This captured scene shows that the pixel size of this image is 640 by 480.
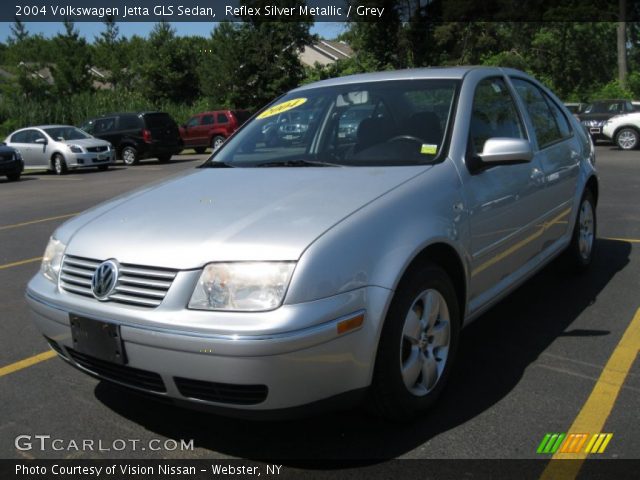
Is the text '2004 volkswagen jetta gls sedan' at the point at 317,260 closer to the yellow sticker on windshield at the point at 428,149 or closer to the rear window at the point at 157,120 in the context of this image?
the yellow sticker on windshield at the point at 428,149

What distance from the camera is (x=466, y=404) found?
312 centimetres

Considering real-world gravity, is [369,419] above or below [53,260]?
below

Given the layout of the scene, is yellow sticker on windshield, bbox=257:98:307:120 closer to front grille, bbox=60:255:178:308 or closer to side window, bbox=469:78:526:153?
side window, bbox=469:78:526:153

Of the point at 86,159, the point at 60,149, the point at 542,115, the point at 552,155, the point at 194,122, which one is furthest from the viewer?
the point at 194,122

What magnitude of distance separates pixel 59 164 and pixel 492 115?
691 inches

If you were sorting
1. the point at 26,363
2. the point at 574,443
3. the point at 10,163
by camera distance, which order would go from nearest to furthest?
the point at 574,443 < the point at 26,363 < the point at 10,163

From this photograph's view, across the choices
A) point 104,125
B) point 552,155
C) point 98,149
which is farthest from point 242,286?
point 104,125

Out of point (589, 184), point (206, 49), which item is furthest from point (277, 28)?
point (589, 184)

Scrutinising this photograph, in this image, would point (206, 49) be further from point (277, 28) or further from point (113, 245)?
point (113, 245)

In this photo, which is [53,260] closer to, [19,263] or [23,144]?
[19,263]

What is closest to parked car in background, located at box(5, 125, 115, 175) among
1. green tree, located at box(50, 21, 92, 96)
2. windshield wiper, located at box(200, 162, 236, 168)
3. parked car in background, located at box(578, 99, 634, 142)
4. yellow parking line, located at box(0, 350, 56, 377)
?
parked car in background, located at box(578, 99, 634, 142)

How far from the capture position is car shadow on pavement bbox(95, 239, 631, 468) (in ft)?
9.08

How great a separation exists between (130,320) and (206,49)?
4365 centimetres

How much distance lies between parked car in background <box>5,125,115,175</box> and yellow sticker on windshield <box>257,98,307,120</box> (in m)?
15.9
